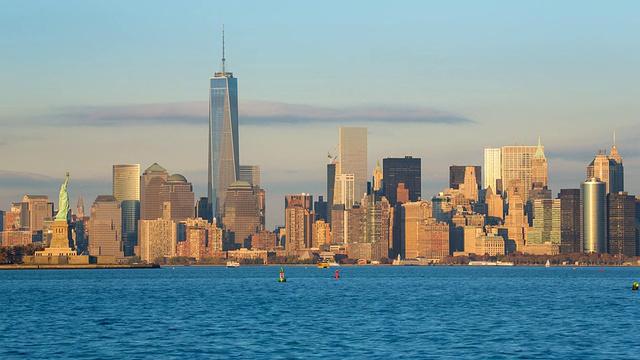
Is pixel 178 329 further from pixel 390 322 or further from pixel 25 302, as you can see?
pixel 25 302

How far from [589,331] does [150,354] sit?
30400 mm

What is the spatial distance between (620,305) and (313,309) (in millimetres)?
29144

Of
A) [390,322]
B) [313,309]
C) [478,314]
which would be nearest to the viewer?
[390,322]

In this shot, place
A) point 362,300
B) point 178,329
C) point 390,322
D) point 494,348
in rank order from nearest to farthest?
point 494,348 → point 178,329 → point 390,322 → point 362,300

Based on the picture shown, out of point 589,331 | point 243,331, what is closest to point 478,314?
point 589,331

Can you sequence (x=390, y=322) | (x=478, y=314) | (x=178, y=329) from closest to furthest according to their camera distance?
(x=178, y=329) < (x=390, y=322) < (x=478, y=314)

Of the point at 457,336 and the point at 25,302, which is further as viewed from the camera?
the point at 25,302

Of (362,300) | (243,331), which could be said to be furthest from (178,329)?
(362,300)

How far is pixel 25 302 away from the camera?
124000 mm

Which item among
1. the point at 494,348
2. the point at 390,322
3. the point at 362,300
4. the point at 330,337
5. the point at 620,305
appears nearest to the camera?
the point at 494,348

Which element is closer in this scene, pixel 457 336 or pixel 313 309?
pixel 457 336

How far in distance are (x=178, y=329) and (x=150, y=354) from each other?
15.9m

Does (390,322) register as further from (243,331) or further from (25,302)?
(25,302)

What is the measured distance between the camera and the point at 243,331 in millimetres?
82625
